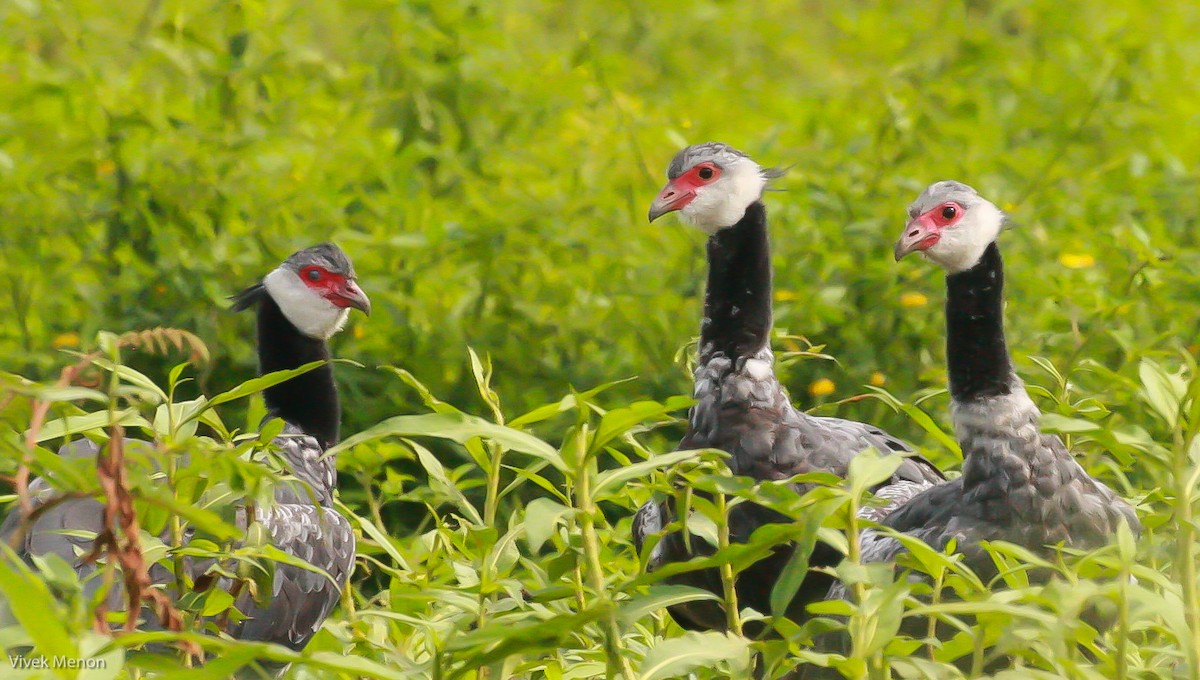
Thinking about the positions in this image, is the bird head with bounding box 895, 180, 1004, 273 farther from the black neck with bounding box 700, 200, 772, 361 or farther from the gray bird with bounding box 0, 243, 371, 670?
the gray bird with bounding box 0, 243, 371, 670

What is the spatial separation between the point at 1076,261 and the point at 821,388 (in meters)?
1.04

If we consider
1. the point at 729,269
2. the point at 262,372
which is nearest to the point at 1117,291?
the point at 729,269

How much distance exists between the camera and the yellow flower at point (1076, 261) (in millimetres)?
5191

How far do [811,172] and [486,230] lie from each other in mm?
1111

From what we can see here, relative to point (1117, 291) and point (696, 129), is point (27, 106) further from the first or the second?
point (1117, 291)

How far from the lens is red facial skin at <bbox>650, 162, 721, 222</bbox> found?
3.32 m

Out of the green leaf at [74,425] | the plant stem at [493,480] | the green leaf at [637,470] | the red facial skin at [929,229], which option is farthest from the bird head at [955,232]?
the green leaf at [74,425]

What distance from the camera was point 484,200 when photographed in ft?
17.7

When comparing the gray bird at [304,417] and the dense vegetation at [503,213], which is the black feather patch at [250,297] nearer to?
the gray bird at [304,417]

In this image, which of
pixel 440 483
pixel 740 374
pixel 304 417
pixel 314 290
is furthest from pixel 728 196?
pixel 304 417

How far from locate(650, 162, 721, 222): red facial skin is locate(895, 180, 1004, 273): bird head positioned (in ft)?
1.72

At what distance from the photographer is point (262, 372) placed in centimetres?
400

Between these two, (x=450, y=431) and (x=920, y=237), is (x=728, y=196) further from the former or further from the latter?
(x=450, y=431)

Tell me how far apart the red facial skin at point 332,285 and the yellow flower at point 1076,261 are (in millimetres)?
2365
